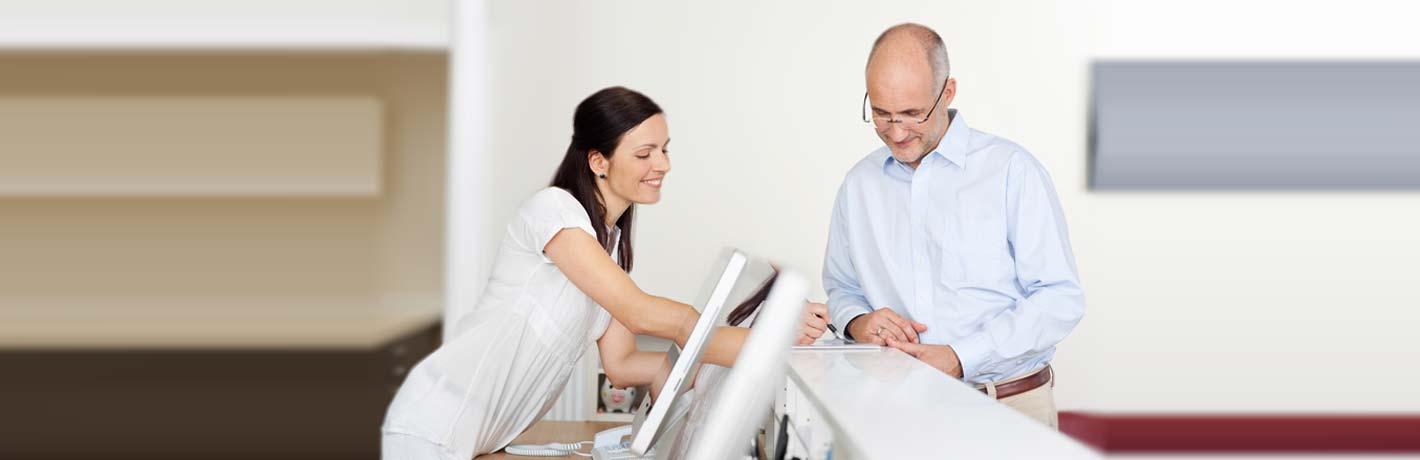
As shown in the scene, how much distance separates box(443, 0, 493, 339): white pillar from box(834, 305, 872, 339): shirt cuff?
1551mm

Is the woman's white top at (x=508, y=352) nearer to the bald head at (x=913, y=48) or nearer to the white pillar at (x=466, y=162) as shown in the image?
the bald head at (x=913, y=48)

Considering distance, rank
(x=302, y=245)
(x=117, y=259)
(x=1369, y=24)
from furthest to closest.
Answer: (x=1369, y=24)
(x=117, y=259)
(x=302, y=245)

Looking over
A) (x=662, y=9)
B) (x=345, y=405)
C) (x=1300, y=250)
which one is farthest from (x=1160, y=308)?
(x=345, y=405)

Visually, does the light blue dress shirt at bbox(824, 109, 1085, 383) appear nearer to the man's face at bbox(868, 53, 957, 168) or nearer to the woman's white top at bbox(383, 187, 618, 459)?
the man's face at bbox(868, 53, 957, 168)

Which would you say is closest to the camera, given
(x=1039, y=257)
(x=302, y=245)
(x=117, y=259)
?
(x=1039, y=257)

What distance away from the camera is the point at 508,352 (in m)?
1.69

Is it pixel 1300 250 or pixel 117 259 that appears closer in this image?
pixel 117 259

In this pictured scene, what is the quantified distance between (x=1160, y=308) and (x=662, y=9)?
2104 millimetres

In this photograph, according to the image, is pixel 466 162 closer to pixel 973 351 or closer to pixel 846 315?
pixel 846 315

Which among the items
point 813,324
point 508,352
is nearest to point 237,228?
point 508,352

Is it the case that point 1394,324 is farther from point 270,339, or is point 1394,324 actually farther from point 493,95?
point 270,339

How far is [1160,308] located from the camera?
12.8 feet

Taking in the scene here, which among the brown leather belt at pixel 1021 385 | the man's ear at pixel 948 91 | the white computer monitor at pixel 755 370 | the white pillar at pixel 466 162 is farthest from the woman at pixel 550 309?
the white pillar at pixel 466 162

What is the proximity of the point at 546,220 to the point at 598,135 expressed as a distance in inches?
9.3
